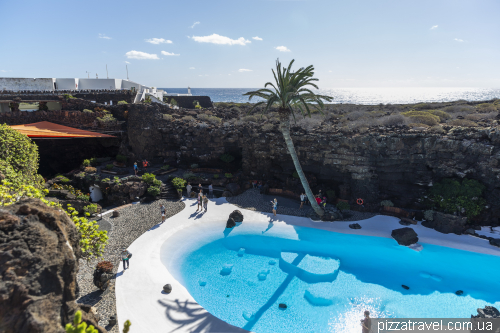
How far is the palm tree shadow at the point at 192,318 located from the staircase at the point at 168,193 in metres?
11.6

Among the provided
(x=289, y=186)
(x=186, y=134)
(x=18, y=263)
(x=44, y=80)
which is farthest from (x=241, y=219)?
(x=44, y=80)

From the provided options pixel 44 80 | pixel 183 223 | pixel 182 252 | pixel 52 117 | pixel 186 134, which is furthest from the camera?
pixel 44 80

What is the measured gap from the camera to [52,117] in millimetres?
30891

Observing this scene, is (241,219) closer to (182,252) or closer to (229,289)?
(182,252)

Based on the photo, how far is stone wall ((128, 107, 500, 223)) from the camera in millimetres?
18016

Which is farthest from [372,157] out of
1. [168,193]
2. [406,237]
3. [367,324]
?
[168,193]

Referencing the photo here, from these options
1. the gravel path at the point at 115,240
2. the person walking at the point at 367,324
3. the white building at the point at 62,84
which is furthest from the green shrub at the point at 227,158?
the white building at the point at 62,84

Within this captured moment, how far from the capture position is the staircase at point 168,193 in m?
22.2

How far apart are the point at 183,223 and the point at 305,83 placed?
487 inches

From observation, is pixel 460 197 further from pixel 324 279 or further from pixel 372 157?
pixel 324 279

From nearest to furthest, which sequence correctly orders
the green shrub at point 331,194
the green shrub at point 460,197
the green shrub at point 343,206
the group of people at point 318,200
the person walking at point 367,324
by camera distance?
the person walking at point 367,324
the green shrub at point 460,197
the green shrub at point 343,206
the group of people at point 318,200
the green shrub at point 331,194

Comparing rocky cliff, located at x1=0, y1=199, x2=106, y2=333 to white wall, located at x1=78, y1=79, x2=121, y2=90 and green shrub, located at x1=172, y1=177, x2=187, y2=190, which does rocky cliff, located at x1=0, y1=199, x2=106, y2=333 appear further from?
white wall, located at x1=78, y1=79, x2=121, y2=90

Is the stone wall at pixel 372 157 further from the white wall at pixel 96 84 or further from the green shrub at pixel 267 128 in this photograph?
the white wall at pixel 96 84

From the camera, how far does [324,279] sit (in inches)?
531
